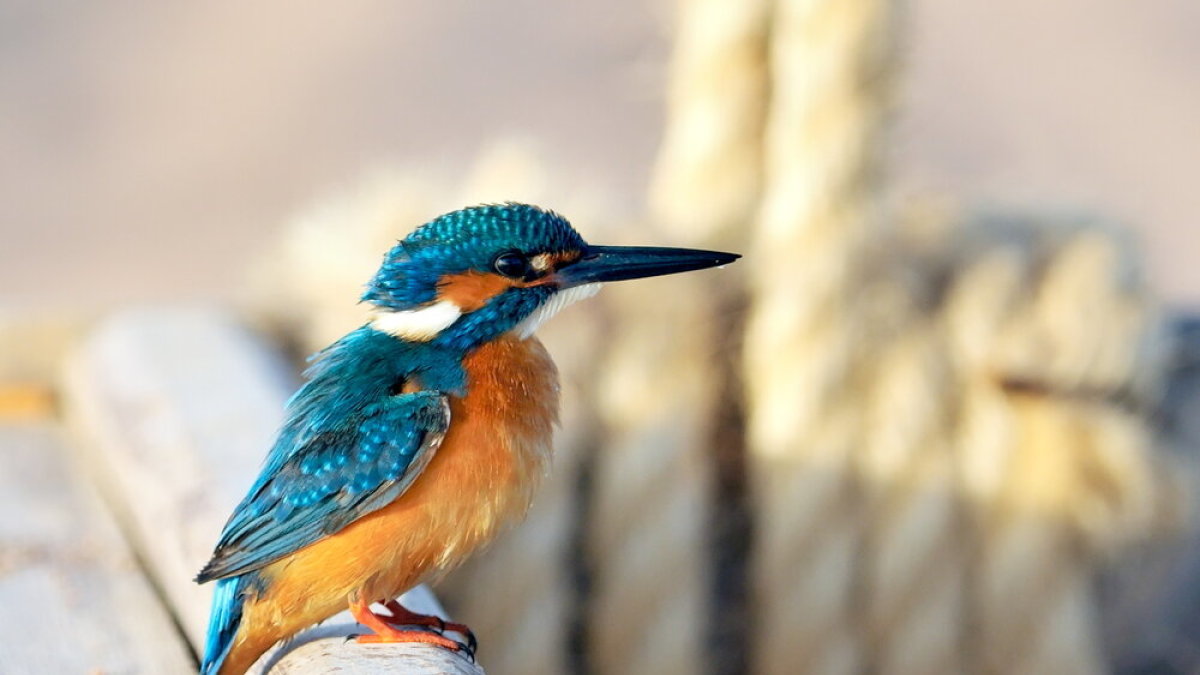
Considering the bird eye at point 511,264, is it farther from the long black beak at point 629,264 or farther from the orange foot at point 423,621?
the orange foot at point 423,621

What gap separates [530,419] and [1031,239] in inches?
40.4

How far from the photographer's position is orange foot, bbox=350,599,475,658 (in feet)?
4.62

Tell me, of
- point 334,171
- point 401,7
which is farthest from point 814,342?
point 401,7

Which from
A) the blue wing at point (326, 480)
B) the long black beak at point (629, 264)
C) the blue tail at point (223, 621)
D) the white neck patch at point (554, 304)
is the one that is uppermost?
the long black beak at point (629, 264)

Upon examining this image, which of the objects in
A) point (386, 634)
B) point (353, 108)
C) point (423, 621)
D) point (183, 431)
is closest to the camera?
point (386, 634)

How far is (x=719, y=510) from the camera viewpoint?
89.7 inches

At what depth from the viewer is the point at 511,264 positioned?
5.38 feet

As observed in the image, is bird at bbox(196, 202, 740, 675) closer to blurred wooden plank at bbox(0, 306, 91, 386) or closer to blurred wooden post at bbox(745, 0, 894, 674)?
blurred wooden post at bbox(745, 0, 894, 674)

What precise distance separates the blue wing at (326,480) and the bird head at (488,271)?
14cm

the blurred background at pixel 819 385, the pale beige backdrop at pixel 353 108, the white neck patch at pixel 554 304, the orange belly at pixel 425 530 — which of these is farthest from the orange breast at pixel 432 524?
the pale beige backdrop at pixel 353 108

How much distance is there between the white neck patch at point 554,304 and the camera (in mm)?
1668

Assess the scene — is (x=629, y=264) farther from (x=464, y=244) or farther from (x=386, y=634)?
(x=386, y=634)

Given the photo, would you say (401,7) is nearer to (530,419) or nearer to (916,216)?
(916,216)

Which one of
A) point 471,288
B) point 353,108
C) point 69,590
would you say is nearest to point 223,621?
point 69,590
